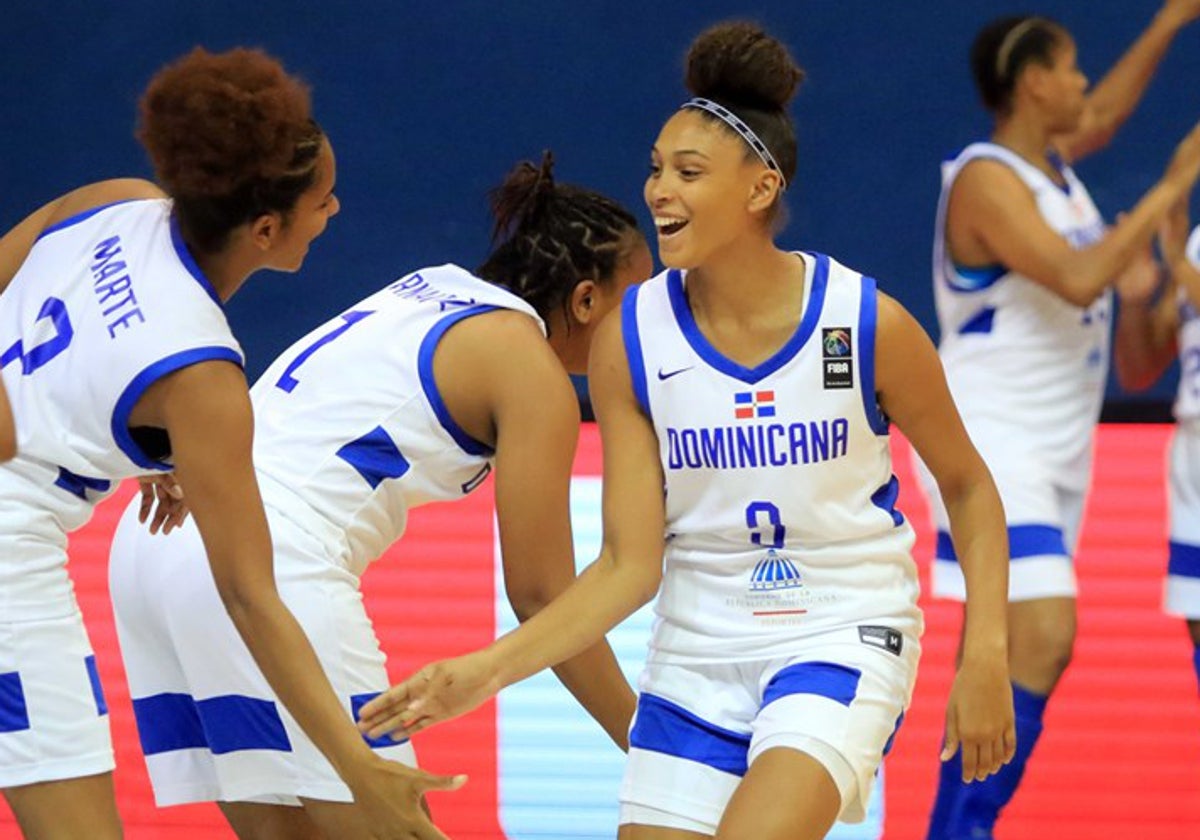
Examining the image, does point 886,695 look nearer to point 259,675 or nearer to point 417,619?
point 259,675

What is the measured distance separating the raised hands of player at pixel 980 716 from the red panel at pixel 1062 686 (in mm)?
1573

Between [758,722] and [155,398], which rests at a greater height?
[155,398]

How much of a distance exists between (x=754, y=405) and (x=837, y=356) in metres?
0.14

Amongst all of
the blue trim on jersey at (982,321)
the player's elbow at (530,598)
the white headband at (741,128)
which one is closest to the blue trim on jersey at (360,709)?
the player's elbow at (530,598)

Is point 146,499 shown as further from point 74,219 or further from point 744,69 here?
point 744,69

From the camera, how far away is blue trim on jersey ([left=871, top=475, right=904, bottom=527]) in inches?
121

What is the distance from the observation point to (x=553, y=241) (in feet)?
11.2

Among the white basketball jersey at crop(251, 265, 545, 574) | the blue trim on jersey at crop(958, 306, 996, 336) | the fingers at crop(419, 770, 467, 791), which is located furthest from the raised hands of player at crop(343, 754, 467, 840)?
the blue trim on jersey at crop(958, 306, 996, 336)

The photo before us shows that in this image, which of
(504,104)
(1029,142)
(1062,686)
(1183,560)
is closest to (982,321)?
(1029,142)

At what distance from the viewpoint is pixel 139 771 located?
15.0ft

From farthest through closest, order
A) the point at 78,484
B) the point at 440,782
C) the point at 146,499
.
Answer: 1. the point at 146,499
2. the point at 78,484
3. the point at 440,782

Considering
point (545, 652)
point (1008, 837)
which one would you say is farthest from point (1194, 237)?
point (545, 652)

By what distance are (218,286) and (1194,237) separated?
92.9 inches

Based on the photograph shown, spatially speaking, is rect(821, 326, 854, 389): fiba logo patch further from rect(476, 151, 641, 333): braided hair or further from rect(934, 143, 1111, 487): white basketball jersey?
rect(934, 143, 1111, 487): white basketball jersey
